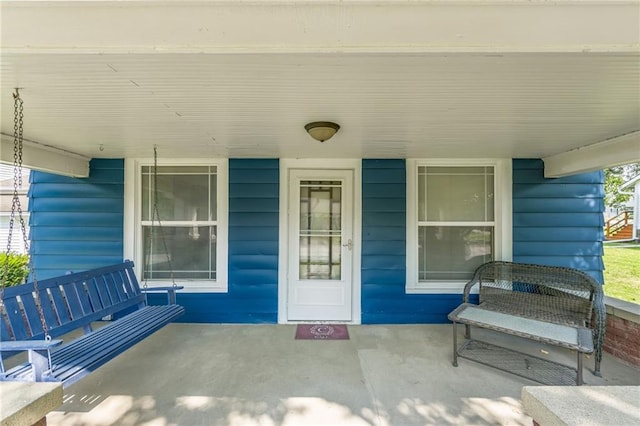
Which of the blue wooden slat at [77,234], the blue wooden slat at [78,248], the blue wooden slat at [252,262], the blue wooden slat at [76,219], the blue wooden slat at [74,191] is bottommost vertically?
the blue wooden slat at [252,262]

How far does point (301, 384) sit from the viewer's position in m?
2.38

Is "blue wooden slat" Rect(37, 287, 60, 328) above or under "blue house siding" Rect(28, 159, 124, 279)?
under

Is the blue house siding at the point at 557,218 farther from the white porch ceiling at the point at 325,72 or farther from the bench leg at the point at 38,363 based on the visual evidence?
the bench leg at the point at 38,363

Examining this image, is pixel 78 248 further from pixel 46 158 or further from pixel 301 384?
pixel 301 384

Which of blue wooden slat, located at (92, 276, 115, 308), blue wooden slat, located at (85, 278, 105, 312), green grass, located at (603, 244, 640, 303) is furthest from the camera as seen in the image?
green grass, located at (603, 244, 640, 303)

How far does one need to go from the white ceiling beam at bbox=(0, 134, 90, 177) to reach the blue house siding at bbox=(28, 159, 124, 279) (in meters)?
0.19

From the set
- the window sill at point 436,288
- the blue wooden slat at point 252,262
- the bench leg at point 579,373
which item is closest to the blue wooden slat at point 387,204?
the window sill at point 436,288

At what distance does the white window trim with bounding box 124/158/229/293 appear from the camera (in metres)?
3.74

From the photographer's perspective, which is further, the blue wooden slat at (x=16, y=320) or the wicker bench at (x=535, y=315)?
the wicker bench at (x=535, y=315)

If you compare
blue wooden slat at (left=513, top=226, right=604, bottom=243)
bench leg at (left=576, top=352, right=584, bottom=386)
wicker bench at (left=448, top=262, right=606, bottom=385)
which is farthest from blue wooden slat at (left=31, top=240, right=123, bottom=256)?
blue wooden slat at (left=513, top=226, right=604, bottom=243)

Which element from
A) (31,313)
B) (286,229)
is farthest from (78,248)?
(286,229)

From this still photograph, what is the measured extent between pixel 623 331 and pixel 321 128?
3497mm

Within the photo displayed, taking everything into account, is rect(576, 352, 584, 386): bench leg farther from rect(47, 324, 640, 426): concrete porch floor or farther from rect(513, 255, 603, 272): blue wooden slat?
rect(513, 255, 603, 272): blue wooden slat

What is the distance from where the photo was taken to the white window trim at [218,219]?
12.3 feet
